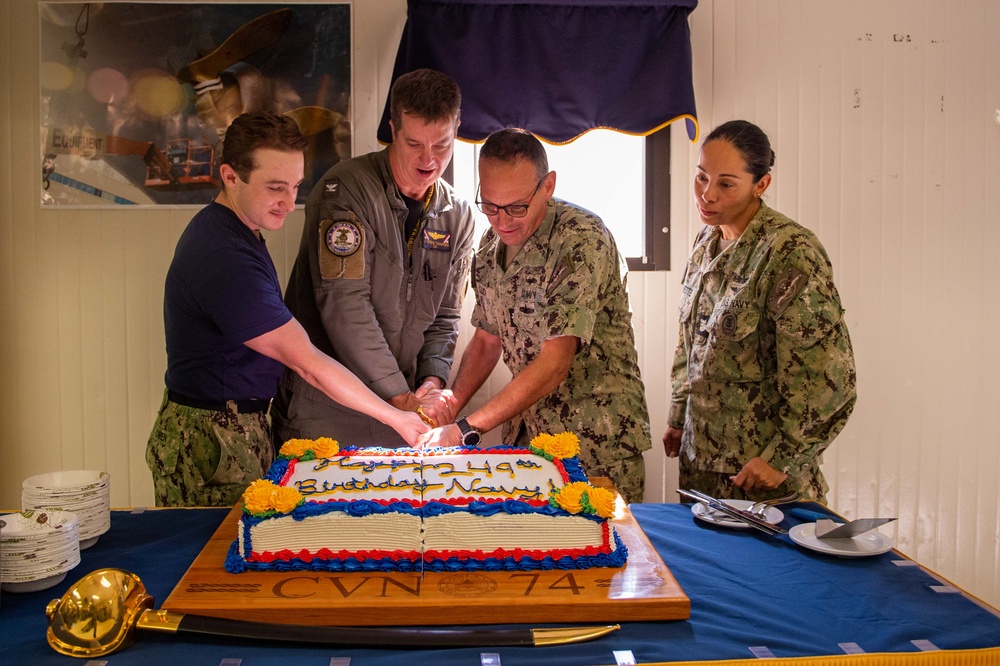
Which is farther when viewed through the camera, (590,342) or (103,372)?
(103,372)

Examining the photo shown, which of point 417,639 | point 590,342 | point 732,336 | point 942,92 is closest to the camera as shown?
point 417,639

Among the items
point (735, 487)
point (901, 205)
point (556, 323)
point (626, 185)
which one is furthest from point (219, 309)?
point (901, 205)

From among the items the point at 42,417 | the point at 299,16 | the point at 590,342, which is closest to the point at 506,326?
the point at 590,342

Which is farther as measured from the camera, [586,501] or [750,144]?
[750,144]

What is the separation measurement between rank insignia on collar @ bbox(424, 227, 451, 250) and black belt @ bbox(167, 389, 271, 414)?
0.84m

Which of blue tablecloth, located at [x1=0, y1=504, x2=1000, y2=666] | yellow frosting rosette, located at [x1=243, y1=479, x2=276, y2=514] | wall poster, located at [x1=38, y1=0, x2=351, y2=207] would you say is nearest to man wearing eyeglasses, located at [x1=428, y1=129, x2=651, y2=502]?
blue tablecloth, located at [x1=0, y1=504, x2=1000, y2=666]

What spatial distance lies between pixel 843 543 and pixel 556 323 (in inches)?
38.6

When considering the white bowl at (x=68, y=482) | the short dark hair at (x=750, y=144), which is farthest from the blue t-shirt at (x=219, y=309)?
the short dark hair at (x=750, y=144)

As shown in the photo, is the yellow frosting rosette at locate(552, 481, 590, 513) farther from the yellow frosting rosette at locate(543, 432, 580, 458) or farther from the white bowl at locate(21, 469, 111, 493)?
the white bowl at locate(21, 469, 111, 493)

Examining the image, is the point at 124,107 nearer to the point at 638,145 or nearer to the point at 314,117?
the point at 314,117

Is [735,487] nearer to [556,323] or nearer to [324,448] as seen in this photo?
[556,323]

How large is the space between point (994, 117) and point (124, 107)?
3.73 m

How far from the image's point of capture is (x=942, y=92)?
3.29 m

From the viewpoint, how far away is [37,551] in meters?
1.32
